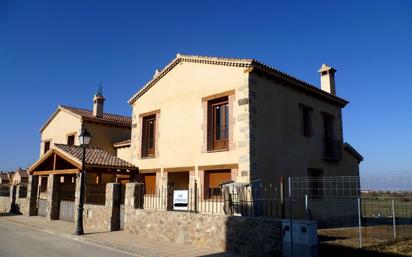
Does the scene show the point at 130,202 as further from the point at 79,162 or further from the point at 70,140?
the point at 70,140

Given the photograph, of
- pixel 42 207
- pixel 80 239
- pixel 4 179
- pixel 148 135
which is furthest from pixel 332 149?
pixel 4 179

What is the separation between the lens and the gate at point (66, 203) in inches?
697

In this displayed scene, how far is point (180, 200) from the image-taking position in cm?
1264

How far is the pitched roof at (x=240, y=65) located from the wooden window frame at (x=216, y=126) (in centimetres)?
164

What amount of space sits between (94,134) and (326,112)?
15008 millimetres

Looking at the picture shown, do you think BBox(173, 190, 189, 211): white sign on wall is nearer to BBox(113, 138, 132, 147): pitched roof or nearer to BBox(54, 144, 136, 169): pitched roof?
BBox(54, 144, 136, 169): pitched roof

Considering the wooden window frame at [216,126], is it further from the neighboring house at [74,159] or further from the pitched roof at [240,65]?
the neighboring house at [74,159]

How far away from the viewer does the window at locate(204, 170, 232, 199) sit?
15211 millimetres

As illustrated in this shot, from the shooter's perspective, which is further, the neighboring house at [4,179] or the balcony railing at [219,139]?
the neighboring house at [4,179]

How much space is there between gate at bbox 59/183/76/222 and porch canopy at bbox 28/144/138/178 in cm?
88

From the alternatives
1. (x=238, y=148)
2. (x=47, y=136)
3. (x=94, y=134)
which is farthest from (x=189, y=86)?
(x=47, y=136)

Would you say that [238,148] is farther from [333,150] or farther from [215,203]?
[333,150]

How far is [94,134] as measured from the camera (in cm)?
2473

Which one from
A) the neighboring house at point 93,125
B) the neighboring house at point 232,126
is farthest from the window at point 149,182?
the neighboring house at point 93,125
